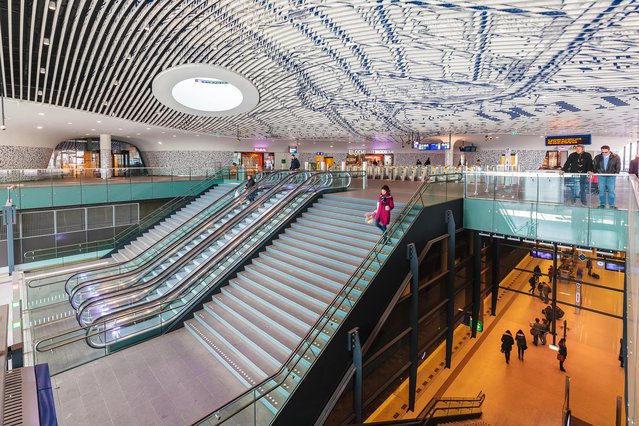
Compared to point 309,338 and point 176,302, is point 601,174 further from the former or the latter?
point 176,302

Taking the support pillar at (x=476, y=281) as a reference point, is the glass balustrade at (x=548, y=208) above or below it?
above

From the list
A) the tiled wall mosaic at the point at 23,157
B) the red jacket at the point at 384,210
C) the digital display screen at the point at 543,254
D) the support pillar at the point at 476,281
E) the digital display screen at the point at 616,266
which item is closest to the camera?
the red jacket at the point at 384,210

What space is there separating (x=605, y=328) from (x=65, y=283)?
18556 mm

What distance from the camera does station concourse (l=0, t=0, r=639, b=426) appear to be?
5.78 m

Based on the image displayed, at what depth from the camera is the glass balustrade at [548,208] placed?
837cm

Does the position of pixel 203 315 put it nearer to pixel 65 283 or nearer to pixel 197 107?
pixel 65 283

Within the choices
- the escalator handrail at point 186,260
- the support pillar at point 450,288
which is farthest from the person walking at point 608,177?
the escalator handrail at point 186,260

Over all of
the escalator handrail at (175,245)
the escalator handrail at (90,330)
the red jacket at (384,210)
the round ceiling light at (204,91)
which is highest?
the round ceiling light at (204,91)

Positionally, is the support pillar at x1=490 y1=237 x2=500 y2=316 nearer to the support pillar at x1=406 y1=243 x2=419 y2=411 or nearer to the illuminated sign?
the support pillar at x1=406 y1=243 x2=419 y2=411

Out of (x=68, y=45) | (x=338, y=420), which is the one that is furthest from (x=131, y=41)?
(x=338, y=420)

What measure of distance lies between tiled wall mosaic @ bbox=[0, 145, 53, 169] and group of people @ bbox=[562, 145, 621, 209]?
86.2ft

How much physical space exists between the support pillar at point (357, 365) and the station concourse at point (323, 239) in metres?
0.06

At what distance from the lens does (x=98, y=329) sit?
6883mm

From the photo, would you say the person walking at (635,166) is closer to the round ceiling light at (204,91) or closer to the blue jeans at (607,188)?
the blue jeans at (607,188)
